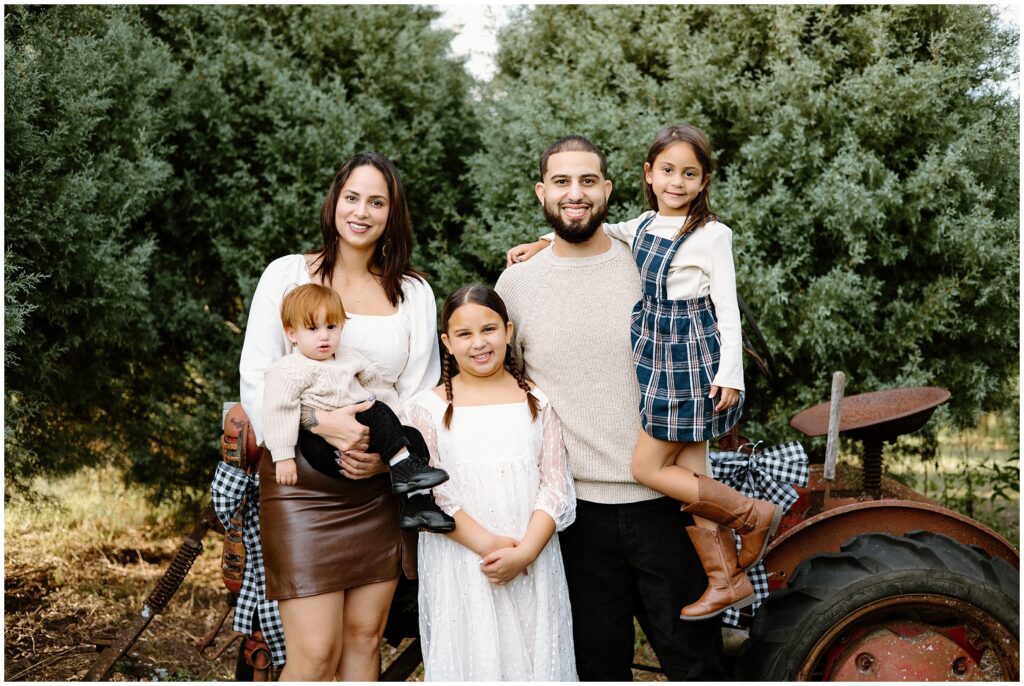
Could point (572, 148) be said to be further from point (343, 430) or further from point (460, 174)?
point (460, 174)

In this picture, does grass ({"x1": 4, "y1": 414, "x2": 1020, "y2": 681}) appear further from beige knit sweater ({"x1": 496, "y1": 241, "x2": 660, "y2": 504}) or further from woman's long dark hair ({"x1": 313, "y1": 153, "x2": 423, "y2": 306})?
woman's long dark hair ({"x1": 313, "y1": 153, "x2": 423, "y2": 306})

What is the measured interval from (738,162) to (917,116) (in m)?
1.11

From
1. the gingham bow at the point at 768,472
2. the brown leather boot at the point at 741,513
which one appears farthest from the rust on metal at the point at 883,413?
the brown leather boot at the point at 741,513

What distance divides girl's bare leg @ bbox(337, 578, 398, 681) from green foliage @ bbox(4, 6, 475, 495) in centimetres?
267

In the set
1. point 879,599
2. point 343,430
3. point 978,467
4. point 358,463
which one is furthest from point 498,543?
point 978,467

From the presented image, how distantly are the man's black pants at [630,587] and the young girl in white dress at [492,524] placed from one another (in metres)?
0.12

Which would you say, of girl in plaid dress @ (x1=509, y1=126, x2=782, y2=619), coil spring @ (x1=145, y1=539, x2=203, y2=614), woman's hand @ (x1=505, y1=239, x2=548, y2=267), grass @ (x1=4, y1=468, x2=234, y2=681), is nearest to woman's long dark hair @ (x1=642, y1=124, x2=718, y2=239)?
girl in plaid dress @ (x1=509, y1=126, x2=782, y2=619)

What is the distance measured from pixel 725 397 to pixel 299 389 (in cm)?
149

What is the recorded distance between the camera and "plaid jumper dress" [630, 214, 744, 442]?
2797 millimetres

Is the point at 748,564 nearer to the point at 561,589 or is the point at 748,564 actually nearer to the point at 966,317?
the point at 561,589

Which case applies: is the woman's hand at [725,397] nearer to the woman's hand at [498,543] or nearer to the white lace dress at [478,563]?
the white lace dress at [478,563]

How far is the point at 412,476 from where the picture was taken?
2.62 meters

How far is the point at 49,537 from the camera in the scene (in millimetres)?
5832

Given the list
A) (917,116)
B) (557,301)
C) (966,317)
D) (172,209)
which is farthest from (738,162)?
(172,209)
